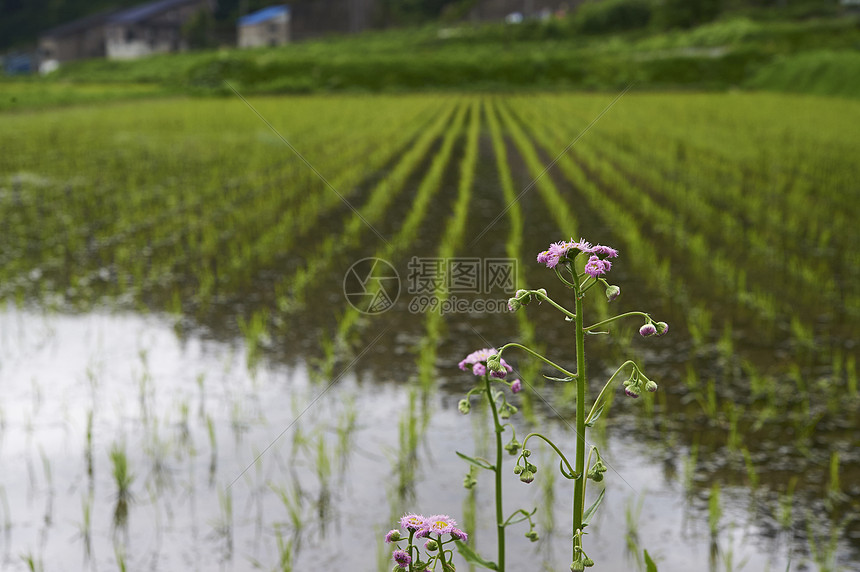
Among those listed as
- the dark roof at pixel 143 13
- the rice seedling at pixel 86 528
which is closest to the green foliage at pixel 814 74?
the rice seedling at pixel 86 528

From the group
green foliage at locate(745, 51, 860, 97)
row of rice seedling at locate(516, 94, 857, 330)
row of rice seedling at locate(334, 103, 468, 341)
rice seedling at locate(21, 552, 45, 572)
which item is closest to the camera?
rice seedling at locate(21, 552, 45, 572)

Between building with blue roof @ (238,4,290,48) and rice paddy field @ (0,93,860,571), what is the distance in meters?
34.4

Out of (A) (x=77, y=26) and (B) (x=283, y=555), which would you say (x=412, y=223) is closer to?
(B) (x=283, y=555)

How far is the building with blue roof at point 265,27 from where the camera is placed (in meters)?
41.9

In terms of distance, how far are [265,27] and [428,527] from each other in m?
45.0

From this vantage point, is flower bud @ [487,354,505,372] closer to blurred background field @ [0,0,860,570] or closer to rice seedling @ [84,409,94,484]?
blurred background field @ [0,0,860,570]

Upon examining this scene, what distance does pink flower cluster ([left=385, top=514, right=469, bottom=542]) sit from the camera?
1.15 m

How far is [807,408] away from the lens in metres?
3.43

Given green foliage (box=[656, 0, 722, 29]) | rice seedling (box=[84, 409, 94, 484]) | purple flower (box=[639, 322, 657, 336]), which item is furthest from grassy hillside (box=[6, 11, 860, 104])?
purple flower (box=[639, 322, 657, 336])

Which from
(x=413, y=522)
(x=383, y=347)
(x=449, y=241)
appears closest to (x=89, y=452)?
(x=383, y=347)

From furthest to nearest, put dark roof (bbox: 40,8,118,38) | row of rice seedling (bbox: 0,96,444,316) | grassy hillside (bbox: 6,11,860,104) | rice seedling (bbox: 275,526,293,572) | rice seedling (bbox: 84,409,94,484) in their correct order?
dark roof (bbox: 40,8,118,38) < grassy hillside (bbox: 6,11,860,104) < row of rice seedling (bbox: 0,96,444,316) < rice seedling (bbox: 84,409,94,484) < rice seedling (bbox: 275,526,293,572)

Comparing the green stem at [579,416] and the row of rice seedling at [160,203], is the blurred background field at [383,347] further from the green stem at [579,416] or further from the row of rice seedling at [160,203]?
the green stem at [579,416]

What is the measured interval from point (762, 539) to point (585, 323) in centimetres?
243

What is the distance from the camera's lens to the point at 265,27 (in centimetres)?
4303
